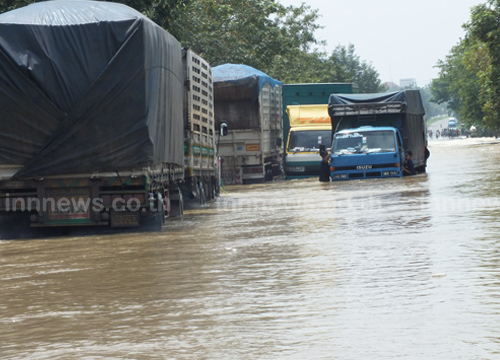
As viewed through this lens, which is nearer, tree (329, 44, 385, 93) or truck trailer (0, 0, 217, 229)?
truck trailer (0, 0, 217, 229)

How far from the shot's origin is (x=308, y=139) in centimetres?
3194

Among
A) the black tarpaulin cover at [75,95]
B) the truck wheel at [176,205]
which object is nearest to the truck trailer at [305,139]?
the truck wheel at [176,205]

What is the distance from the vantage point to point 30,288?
886cm

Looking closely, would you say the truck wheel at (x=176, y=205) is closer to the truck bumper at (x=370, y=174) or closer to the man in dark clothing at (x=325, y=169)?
the truck bumper at (x=370, y=174)

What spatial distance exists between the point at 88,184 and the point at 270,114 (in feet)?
62.0

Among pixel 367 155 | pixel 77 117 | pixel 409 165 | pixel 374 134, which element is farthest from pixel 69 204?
pixel 409 165

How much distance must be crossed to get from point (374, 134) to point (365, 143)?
1.30 ft

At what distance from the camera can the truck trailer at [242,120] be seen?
92.5 feet

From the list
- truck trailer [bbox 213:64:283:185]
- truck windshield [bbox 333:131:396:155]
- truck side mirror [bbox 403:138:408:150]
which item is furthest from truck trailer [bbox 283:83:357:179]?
truck windshield [bbox 333:131:396:155]

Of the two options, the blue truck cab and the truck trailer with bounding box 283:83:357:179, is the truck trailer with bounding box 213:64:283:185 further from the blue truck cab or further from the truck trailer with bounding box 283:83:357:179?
the blue truck cab

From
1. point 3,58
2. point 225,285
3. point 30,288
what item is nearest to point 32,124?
point 3,58

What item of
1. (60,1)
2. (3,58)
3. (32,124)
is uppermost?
(60,1)

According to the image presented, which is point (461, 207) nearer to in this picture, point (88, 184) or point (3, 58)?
point (88, 184)

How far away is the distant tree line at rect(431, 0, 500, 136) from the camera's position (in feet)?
150
